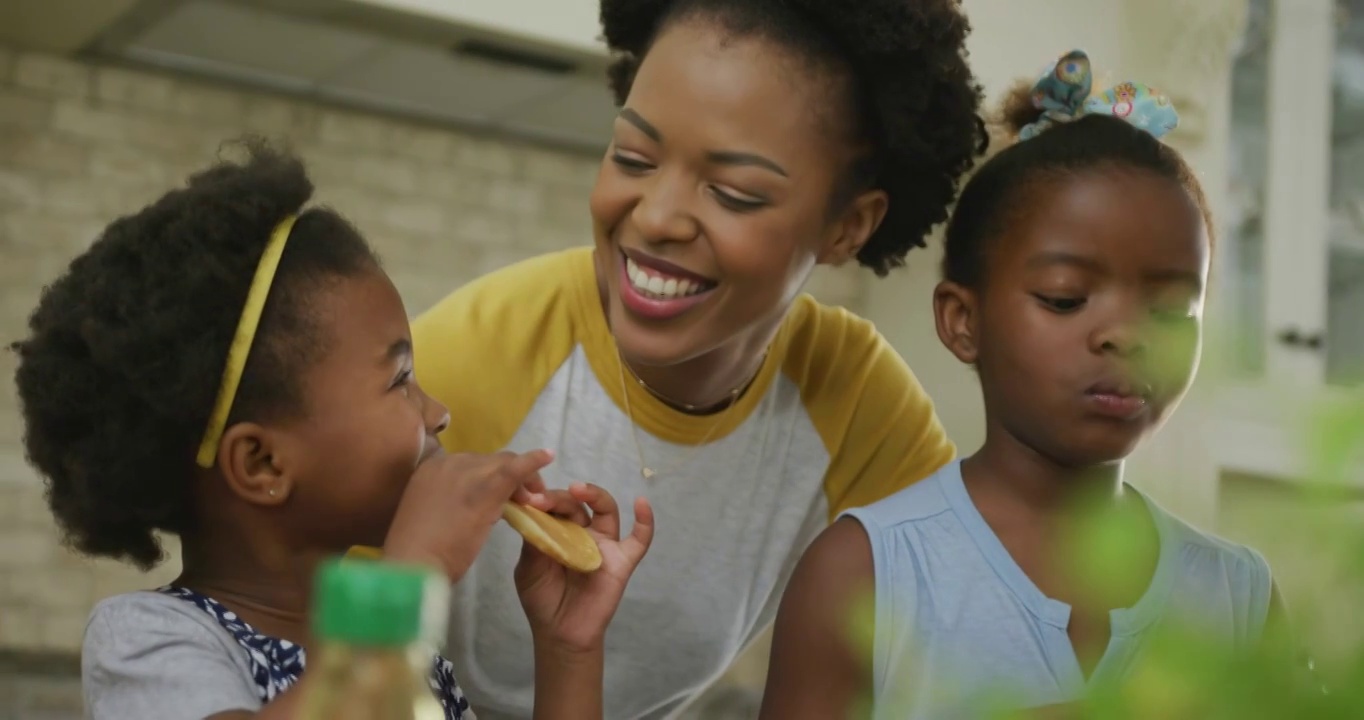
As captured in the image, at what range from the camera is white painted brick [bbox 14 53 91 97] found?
4566 mm

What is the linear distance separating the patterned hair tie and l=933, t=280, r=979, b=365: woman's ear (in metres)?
0.20

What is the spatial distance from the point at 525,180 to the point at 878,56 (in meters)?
3.83

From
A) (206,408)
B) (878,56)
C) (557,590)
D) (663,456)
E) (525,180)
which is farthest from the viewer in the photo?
(525,180)

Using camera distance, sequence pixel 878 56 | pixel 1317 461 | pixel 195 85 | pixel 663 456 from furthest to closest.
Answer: pixel 195 85 → pixel 663 456 → pixel 878 56 → pixel 1317 461

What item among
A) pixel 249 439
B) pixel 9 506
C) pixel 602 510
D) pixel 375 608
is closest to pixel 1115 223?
pixel 602 510

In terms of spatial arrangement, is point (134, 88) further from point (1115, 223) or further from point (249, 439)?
point (1115, 223)

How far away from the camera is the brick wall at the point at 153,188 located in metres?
4.52

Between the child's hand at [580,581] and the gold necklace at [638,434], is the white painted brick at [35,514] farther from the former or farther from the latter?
the child's hand at [580,581]

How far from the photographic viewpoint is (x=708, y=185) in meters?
1.53

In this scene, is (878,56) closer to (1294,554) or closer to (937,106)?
(937,106)

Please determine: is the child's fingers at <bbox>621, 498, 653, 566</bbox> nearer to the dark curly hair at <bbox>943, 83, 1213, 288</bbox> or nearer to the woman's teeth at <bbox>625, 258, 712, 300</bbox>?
the woman's teeth at <bbox>625, 258, 712, 300</bbox>

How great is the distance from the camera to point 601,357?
1.78 meters

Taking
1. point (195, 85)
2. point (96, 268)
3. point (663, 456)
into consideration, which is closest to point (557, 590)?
point (663, 456)

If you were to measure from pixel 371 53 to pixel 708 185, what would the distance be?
3.29m
